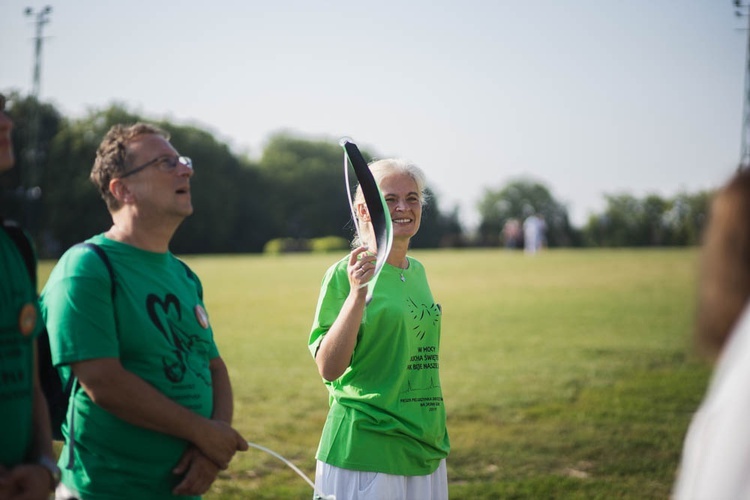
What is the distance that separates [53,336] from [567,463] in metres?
6.51

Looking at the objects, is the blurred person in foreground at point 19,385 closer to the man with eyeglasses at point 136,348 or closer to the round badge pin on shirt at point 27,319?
the round badge pin on shirt at point 27,319

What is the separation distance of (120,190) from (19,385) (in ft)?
3.13

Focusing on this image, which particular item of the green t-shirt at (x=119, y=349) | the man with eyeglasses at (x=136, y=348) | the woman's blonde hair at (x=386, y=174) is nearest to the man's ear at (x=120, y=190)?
the man with eyeglasses at (x=136, y=348)

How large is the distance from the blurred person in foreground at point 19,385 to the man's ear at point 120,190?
0.53 meters

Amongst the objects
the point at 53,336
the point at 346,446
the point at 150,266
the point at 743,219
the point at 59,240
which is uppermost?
the point at 743,219

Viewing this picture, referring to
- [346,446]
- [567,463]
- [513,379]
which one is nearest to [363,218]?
[346,446]

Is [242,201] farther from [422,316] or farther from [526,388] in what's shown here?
[422,316]

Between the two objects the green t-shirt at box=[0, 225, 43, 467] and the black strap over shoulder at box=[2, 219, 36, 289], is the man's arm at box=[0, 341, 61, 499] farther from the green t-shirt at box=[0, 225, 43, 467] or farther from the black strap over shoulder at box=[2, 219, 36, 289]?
the black strap over shoulder at box=[2, 219, 36, 289]

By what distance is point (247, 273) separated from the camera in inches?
1490

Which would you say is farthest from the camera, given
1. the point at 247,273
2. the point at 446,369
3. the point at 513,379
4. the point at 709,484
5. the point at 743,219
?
the point at 247,273

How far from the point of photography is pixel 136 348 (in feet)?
9.77

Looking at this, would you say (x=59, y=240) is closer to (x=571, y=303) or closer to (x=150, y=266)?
(x=571, y=303)

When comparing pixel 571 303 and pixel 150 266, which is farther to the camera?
pixel 571 303

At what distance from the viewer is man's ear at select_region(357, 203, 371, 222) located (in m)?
3.77
